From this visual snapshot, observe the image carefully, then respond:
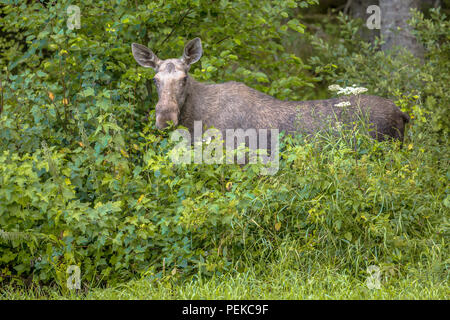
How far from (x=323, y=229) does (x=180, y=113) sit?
2513 mm

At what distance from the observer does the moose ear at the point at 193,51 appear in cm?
770

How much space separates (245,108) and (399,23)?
15.4 ft

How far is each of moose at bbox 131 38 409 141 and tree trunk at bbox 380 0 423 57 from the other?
3.70 meters

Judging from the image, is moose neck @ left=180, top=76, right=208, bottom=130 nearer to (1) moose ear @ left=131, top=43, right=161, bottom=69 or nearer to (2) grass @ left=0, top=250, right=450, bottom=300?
(1) moose ear @ left=131, top=43, right=161, bottom=69

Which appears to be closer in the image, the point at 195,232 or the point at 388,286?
the point at 388,286

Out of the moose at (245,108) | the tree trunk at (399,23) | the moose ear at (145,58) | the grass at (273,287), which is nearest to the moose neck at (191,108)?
the moose at (245,108)

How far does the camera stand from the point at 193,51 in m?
7.82

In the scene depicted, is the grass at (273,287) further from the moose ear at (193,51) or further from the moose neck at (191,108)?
the moose ear at (193,51)

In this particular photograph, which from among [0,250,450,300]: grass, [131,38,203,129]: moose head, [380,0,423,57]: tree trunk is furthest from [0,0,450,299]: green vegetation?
[380,0,423,57]: tree trunk

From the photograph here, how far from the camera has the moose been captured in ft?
25.0
